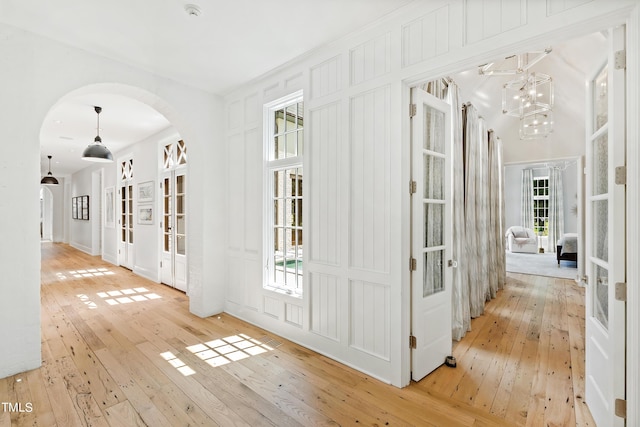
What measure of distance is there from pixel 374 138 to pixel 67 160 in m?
10.2

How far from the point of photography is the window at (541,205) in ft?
34.3

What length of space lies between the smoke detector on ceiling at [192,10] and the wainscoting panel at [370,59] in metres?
1.31

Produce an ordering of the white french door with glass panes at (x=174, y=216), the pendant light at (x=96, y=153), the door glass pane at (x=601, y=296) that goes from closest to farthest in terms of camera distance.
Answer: the door glass pane at (x=601, y=296)
the pendant light at (x=96, y=153)
the white french door with glass panes at (x=174, y=216)

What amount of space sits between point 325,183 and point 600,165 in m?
2.02

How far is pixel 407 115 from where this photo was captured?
2383 mm

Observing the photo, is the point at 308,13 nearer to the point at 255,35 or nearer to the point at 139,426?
the point at 255,35

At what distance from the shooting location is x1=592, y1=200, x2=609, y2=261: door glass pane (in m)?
1.80

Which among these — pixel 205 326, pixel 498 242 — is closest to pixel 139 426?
pixel 205 326

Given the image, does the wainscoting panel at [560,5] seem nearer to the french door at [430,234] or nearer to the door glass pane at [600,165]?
the door glass pane at [600,165]

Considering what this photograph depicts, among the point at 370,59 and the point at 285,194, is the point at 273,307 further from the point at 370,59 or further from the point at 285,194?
the point at 370,59

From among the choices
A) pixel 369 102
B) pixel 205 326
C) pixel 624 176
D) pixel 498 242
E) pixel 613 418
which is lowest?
pixel 205 326

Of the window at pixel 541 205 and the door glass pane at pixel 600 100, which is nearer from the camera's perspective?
the door glass pane at pixel 600 100

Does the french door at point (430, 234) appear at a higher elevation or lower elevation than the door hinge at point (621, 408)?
higher

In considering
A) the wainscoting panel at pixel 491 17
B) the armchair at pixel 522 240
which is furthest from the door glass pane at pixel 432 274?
the armchair at pixel 522 240
